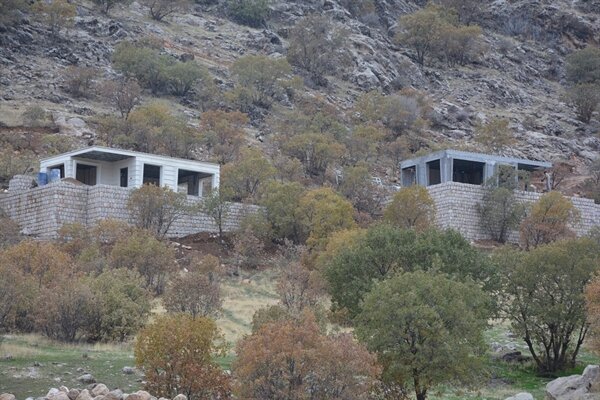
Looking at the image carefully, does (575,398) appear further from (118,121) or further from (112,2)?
(112,2)

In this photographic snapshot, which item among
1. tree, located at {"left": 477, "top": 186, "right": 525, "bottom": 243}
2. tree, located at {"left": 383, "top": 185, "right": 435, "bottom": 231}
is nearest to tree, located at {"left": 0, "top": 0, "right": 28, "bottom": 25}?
tree, located at {"left": 383, "top": 185, "right": 435, "bottom": 231}

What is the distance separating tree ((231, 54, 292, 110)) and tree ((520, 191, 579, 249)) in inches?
1258

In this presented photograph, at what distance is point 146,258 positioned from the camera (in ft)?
141

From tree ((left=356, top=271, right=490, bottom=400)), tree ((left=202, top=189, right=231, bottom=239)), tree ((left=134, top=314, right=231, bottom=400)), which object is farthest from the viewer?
tree ((left=202, top=189, right=231, bottom=239))

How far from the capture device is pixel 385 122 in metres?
87.7

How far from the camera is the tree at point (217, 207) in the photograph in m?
54.0

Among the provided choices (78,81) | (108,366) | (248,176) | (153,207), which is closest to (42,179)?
(153,207)

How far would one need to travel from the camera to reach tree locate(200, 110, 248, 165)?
69.6 metres

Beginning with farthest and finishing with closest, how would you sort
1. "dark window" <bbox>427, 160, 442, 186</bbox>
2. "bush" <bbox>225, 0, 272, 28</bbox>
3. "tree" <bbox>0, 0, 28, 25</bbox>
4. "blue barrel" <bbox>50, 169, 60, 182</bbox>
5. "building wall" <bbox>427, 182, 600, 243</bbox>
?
1. "bush" <bbox>225, 0, 272, 28</bbox>
2. "tree" <bbox>0, 0, 28, 25</bbox>
3. "dark window" <bbox>427, 160, 442, 186</bbox>
4. "building wall" <bbox>427, 182, 600, 243</bbox>
5. "blue barrel" <bbox>50, 169, 60, 182</bbox>

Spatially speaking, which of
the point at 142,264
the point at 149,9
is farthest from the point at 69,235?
the point at 149,9

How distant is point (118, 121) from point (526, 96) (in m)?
A: 51.5

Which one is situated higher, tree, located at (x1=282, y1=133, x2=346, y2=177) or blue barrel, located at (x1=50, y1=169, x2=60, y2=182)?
tree, located at (x1=282, y1=133, x2=346, y2=177)

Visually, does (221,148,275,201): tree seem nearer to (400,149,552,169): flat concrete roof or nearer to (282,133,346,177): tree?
(282,133,346,177): tree

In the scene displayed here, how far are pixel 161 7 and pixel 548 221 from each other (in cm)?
5716
